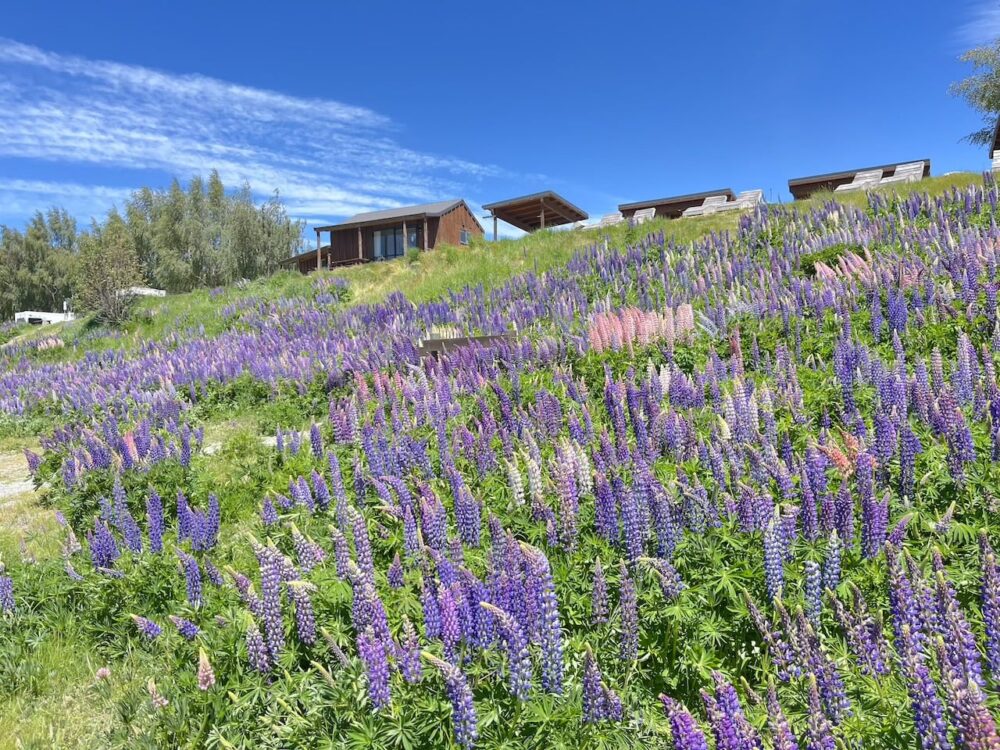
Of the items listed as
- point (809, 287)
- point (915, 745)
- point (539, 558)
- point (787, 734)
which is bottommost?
point (915, 745)

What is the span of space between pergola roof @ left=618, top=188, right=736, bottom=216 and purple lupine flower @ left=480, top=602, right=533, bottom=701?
38.2 m

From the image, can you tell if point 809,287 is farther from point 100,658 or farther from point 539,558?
point 100,658

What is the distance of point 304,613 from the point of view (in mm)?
2918

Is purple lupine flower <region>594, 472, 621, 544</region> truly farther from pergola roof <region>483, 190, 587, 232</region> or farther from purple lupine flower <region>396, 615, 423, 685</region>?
pergola roof <region>483, 190, 587, 232</region>

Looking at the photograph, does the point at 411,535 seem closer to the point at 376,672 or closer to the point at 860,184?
the point at 376,672

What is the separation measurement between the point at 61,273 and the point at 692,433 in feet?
316

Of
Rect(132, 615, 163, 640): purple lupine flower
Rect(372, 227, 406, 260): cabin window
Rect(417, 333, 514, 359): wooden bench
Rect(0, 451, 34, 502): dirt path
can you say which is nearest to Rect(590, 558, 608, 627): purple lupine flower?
Rect(132, 615, 163, 640): purple lupine flower

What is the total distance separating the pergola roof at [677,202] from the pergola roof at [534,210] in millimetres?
3159

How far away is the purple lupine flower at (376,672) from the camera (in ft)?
7.95

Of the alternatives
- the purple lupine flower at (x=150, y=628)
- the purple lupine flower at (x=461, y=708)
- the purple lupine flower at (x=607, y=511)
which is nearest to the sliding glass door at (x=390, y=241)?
the purple lupine flower at (x=150, y=628)

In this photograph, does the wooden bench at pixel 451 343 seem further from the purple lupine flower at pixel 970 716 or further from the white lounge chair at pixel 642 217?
the white lounge chair at pixel 642 217

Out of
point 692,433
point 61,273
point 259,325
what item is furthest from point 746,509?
point 61,273

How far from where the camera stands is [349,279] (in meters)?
21.4

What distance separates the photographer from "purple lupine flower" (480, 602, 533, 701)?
7.59 ft
